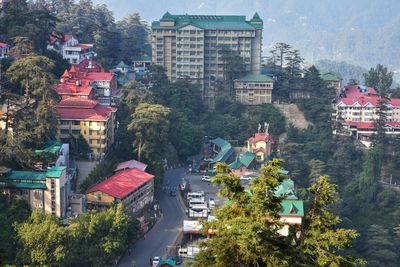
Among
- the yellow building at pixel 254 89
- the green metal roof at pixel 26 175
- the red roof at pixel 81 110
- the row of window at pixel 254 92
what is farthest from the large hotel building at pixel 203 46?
the green metal roof at pixel 26 175

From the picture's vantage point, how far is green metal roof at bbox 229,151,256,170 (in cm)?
3875

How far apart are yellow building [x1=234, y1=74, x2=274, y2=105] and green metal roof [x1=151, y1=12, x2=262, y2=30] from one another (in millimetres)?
4552

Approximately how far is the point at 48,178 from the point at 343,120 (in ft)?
88.1

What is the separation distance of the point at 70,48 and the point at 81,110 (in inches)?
525

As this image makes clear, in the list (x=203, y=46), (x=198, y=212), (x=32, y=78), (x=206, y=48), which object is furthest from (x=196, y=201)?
(x=206, y=48)

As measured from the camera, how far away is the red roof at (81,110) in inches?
1334

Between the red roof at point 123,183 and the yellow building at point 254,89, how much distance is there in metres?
17.8

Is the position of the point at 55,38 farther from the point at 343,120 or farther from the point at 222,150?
the point at 343,120

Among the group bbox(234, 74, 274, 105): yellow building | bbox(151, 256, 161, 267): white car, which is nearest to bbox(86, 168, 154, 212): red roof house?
bbox(151, 256, 161, 267): white car

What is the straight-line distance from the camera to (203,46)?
2031 inches

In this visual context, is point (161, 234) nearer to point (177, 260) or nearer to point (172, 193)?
point (177, 260)

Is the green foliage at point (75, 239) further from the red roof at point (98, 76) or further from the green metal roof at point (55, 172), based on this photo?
the red roof at point (98, 76)

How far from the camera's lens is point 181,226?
32000mm

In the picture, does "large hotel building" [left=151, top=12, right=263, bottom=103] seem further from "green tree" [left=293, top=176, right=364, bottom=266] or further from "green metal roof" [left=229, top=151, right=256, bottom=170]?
"green tree" [left=293, top=176, right=364, bottom=266]
